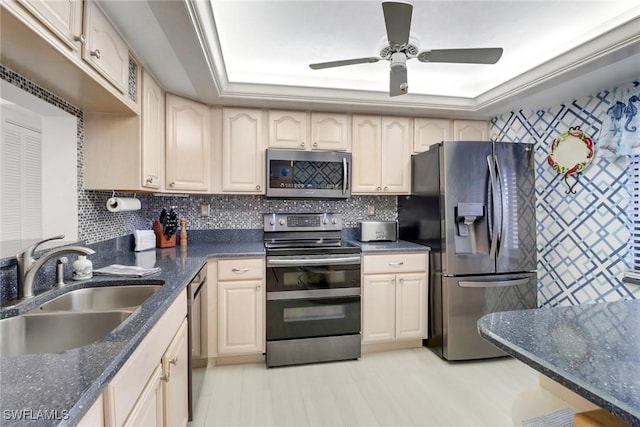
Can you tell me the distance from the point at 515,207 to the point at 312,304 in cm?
183

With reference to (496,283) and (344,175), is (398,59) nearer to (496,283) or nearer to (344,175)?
(344,175)

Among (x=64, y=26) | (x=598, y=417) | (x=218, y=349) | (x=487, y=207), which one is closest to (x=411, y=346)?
(x=487, y=207)

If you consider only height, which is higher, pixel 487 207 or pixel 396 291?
pixel 487 207

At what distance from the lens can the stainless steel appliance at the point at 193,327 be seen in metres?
1.64

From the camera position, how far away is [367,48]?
6.98 ft

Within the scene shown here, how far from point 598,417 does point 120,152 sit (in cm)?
232

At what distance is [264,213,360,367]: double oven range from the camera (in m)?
2.33

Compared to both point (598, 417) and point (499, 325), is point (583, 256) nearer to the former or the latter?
point (499, 325)

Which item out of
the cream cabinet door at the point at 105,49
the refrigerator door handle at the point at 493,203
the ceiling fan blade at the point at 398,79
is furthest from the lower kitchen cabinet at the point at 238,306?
the refrigerator door handle at the point at 493,203

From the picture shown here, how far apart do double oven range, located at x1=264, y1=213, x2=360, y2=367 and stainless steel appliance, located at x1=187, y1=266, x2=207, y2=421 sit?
57 centimetres

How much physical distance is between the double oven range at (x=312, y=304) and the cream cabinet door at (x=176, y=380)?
2.74ft

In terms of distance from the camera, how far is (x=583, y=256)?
229 centimetres

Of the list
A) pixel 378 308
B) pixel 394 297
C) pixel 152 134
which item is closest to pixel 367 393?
pixel 378 308

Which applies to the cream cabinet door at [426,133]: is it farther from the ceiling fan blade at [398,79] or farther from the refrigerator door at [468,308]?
the refrigerator door at [468,308]
